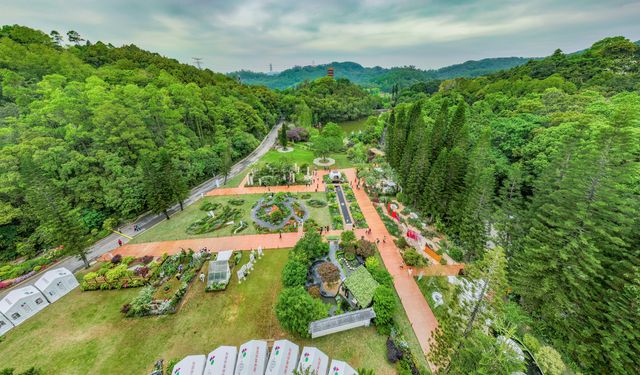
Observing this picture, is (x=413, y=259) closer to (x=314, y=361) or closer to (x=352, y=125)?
(x=314, y=361)

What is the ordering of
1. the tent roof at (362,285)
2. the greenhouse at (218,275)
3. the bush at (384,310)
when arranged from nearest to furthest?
the bush at (384,310), the tent roof at (362,285), the greenhouse at (218,275)

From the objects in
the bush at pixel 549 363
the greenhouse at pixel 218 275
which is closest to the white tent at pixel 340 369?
the bush at pixel 549 363

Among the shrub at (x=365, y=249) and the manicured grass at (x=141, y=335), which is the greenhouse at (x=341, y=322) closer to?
the manicured grass at (x=141, y=335)

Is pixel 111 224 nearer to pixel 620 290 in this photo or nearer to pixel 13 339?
pixel 13 339

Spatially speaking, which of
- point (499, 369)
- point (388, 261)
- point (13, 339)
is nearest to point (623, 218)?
point (499, 369)

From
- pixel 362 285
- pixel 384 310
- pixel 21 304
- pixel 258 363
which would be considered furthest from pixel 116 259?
pixel 384 310

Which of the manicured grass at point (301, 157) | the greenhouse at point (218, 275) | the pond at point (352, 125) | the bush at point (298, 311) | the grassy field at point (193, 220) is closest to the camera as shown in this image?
the bush at point (298, 311)

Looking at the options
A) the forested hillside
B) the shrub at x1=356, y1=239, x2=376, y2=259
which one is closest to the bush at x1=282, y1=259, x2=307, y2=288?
the shrub at x1=356, y1=239, x2=376, y2=259
